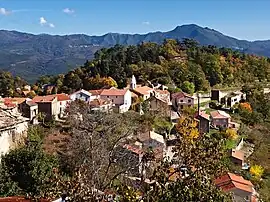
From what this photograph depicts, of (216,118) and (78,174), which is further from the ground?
(78,174)

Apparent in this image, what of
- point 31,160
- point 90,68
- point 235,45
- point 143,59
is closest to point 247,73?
point 143,59

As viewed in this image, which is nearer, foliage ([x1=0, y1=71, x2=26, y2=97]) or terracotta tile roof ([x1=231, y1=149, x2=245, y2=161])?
terracotta tile roof ([x1=231, y1=149, x2=245, y2=161])

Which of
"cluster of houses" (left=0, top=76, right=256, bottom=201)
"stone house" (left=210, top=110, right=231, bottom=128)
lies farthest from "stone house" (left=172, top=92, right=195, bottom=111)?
"stone house" (left=210, top=110, right=231, bottom=128)

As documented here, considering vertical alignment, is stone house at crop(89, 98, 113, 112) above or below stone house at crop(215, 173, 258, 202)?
above

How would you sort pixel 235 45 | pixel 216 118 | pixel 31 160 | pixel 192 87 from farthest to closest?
pixel 235 45 < pixel 192 87 < pixel 216 118 < pixel 31 160

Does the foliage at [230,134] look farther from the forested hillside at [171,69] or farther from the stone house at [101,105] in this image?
the forested hillside at [171,69]

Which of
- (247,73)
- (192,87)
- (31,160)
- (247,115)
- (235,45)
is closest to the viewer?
(31,160)

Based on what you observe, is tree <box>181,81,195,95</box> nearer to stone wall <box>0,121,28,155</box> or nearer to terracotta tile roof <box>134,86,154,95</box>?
terracotta tile roof <box>134,86,154,95</box>

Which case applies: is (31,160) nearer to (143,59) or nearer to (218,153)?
(218,153)
